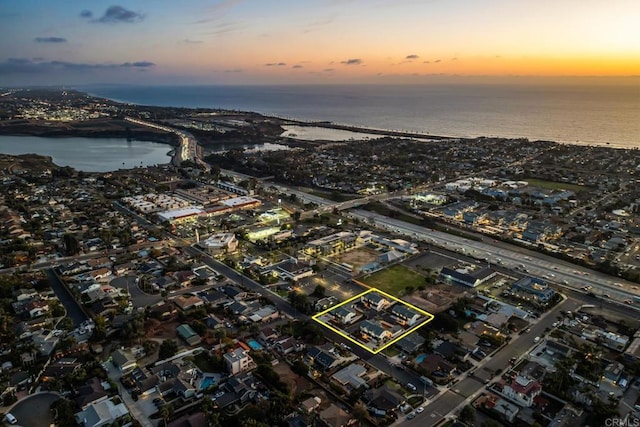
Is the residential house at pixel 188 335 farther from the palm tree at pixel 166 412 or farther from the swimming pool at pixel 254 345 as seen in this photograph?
the palm tree at pixel 166 412

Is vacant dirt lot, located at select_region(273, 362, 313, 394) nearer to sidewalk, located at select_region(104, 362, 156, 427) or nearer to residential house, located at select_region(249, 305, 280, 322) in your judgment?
residential house, located at select_region(249, 305, 280, 322)

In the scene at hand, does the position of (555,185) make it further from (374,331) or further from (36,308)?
(36,308)

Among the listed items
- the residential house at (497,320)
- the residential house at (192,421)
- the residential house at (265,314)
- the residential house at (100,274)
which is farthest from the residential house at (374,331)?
the residential house at (100,274)

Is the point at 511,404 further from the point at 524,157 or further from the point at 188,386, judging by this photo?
the point at 524,157

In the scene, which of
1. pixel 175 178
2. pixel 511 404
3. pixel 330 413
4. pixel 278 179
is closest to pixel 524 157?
pixel 278 179

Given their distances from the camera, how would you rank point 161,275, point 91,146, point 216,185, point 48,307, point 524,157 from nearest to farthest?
point 48,307
point 161,275
point 216,185
point 524,157
point 91,146

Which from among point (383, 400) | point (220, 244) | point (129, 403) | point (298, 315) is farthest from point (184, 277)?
point (383, 400)
